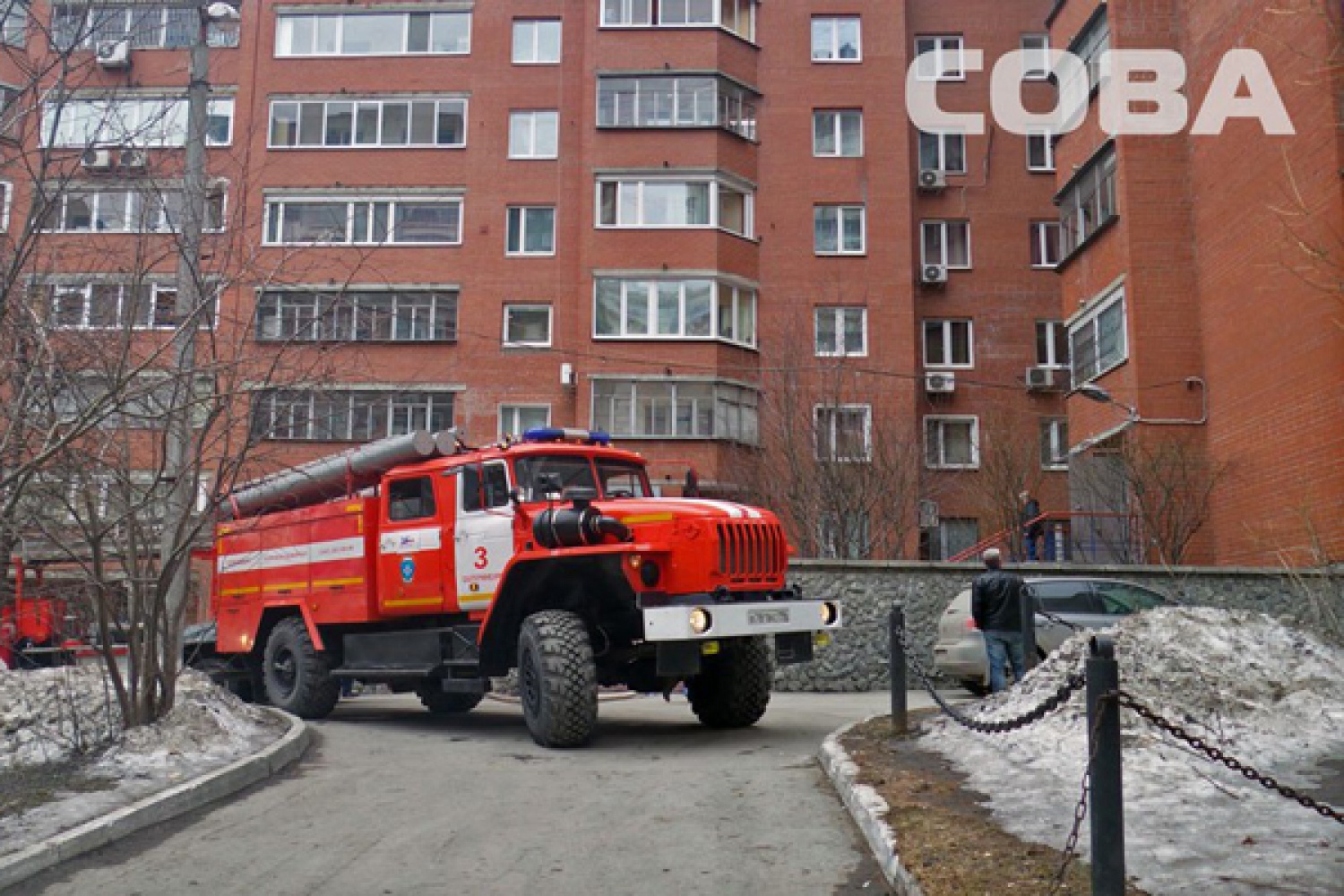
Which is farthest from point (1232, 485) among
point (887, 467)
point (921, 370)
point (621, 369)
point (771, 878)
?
point (771, 878)

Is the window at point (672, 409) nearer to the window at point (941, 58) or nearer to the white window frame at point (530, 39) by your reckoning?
the white window frame at point (530, 39)

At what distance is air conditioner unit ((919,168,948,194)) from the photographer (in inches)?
1384

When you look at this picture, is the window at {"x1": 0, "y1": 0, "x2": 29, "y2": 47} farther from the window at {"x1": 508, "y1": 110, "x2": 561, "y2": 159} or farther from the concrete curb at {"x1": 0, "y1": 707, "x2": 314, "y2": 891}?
the window at {"x1": 508, "y1": 110, "x2": 561, "y2": 159}

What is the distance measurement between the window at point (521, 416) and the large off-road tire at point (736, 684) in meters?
19.9

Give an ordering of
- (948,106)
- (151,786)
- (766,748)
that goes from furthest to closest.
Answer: (948,106)
(766,748)
(151,786)

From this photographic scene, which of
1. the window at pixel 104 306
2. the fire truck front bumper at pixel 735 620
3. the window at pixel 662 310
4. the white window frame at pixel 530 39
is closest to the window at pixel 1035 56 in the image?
the window at pixel 662 310

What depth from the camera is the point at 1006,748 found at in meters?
8.95

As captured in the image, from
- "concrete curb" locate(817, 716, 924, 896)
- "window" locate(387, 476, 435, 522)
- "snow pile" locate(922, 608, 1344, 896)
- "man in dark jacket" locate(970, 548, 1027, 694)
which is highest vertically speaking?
"window" locate(387, 476, 435, 522)

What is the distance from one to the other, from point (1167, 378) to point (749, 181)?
14592 mm

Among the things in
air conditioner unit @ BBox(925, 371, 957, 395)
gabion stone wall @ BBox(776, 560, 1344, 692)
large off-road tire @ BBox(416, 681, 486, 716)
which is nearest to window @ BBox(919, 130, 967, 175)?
air conditioner unit @ BBox(925, 371, 957, 395)

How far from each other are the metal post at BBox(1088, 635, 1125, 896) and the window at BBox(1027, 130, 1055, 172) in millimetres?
Result: 33015

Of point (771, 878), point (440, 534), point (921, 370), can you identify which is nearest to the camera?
point (771, 878)

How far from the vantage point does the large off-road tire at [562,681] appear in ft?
36.3

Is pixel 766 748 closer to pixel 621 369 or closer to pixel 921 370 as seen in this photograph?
pixel 621 369
